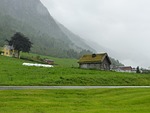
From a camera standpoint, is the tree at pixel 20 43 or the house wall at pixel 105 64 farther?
the tree at pixel 20 43

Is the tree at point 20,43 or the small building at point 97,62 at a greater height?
the tree at point 20,43

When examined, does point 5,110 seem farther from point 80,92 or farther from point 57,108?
point 80,92

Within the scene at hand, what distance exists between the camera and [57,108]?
24.4 m

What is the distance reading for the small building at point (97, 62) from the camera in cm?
10038

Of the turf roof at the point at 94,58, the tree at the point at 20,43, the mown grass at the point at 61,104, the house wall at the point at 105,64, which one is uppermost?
the tree at the point at 20,43

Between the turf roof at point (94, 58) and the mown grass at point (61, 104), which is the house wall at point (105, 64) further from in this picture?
the mown grass at point (61, 104)

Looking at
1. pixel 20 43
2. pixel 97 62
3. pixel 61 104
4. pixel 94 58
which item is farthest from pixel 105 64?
pixel 61 104


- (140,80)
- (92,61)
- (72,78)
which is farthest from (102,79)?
(92,61)

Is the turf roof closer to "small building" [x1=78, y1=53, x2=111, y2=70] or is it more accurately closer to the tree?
"small building" [x1=78, y1=53, x2=111, y2=70]

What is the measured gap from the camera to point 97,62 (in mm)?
100688

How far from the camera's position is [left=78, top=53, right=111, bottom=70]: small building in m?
100

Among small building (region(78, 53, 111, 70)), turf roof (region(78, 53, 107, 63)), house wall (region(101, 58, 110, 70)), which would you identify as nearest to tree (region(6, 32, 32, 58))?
turf roof (region(78, 53, 107, 63))

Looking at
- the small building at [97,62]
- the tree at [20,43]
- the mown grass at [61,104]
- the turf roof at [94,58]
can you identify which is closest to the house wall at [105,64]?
the small building at [97,62]

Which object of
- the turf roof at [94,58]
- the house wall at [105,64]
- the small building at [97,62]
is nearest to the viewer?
the small building at [97,62]
